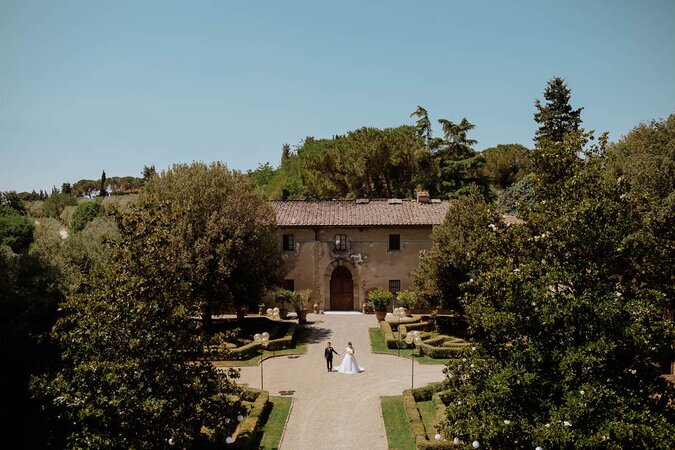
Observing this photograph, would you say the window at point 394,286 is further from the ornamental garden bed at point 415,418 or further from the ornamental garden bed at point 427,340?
the ornamental garden bed at point 415,418

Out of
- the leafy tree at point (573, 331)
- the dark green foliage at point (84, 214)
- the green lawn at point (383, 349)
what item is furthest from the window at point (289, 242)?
the dark green foliage at point (84, 214)

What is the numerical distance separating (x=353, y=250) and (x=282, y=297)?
6789mm

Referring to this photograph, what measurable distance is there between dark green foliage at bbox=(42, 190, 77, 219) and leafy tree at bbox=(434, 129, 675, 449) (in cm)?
7470

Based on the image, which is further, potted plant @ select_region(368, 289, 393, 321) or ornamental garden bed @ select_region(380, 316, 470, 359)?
potted plant @ select_region(368, 289, 393, 321)

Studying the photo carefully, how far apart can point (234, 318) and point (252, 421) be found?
18781mm

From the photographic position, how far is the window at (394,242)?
40250 millimetres

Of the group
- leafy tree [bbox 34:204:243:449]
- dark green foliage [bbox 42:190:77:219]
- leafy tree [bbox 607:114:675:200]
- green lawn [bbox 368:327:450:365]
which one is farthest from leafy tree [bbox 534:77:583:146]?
dark green foliage [bbox 42:190:77:219]

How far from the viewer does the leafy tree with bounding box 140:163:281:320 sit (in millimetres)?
28438

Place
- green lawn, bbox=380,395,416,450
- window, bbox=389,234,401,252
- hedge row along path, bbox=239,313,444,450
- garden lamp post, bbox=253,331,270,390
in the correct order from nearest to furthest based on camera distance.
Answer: green lawn, bbox=380,395,416,450 → hedge row along path, bbox=239,313,444,450 → garden lamp post, bbox=253,331,270,390 → window, bbox=389,234,401,252

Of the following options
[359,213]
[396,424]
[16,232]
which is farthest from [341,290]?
[16,232]

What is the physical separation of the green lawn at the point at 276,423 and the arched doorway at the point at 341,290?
63.4ft

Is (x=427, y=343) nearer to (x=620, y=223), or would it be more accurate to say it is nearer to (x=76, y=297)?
(x=620, y=223)

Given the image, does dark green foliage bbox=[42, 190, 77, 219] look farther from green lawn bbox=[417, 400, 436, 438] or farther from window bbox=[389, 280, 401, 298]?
green lawn bbox=[417, 400, 436, 438]

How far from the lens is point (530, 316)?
40.1 ft
